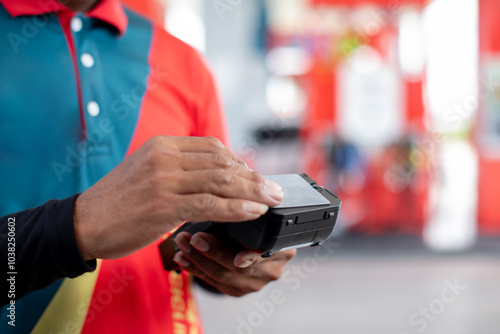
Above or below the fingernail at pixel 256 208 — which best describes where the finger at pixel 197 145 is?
above

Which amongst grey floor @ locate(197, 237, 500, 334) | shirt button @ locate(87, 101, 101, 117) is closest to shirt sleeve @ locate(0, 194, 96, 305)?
shirt button @ locate(87, 101, 101, 117)

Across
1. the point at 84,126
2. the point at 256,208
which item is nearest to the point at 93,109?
the point at 84,126

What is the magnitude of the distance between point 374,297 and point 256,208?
355 cm

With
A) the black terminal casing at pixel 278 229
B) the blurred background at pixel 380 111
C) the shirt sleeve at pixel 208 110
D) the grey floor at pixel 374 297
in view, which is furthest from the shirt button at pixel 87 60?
the blurred background at pixel 380 111

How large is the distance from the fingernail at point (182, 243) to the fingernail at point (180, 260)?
3 cm

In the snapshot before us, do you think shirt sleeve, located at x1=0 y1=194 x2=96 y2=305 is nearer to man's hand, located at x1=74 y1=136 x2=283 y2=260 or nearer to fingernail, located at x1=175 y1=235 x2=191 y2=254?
man's hand, located at x1=74 y1=136 x2=283 y2=260

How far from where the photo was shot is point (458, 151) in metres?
6.46

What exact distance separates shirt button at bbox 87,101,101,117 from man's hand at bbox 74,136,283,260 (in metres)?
0.26

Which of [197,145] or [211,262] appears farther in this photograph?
[211,262]

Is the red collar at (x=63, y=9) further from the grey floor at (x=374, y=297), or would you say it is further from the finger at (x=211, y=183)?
the grey floor at (x=374, y=297)

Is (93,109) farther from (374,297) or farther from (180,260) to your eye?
(374,297)

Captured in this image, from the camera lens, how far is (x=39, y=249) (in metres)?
0.59

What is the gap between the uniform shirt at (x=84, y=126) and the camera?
75 cm

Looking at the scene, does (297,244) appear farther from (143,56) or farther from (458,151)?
(458,151)
